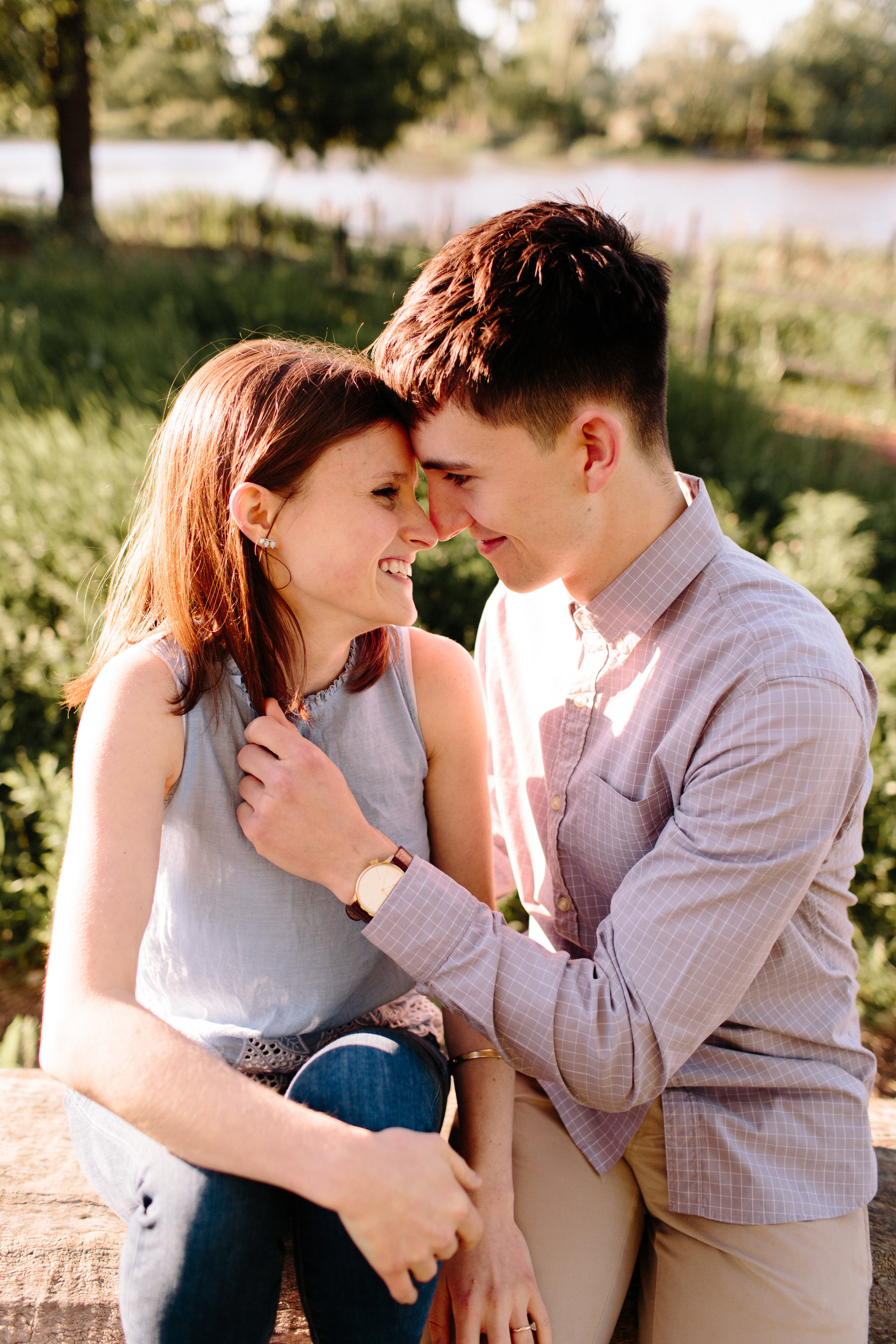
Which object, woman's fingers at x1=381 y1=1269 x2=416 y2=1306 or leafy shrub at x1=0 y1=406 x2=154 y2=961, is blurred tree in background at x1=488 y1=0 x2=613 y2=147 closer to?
leafy shrub at x1=0 y1=406 x2=154 y2=961

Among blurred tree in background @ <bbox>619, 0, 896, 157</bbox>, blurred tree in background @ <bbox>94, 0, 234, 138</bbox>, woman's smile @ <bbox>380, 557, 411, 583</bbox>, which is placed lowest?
woman's smile @ <bbox>380, 557, 411, 583</bbox>

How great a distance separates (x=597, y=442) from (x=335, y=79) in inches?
721

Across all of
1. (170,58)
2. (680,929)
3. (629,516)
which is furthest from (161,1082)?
(170,58)

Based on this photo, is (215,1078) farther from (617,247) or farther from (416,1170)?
(617,247)

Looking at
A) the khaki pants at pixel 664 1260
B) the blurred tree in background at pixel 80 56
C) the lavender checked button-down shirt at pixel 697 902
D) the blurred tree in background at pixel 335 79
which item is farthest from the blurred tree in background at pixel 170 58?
the khaki pants at pixel 664 1260

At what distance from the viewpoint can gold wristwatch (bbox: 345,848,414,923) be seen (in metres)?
1.54

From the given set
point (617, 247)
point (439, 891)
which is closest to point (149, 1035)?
point (439, 891)

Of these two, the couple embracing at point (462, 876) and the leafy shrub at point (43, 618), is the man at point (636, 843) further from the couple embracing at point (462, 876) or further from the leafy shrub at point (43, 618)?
the leafy shrub at point (43, 618)

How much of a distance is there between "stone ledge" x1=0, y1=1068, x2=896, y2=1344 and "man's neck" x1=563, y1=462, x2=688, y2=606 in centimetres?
142

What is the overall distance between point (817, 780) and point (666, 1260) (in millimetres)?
961

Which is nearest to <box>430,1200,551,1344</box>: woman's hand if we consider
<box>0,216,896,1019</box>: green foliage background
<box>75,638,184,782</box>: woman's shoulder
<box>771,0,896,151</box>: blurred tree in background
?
<box>75,638,184,782</box>: woman's shoulder

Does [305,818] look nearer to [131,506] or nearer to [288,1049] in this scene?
[288,1049]

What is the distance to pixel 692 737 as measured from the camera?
63.8 inches

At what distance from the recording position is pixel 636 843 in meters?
1.75
